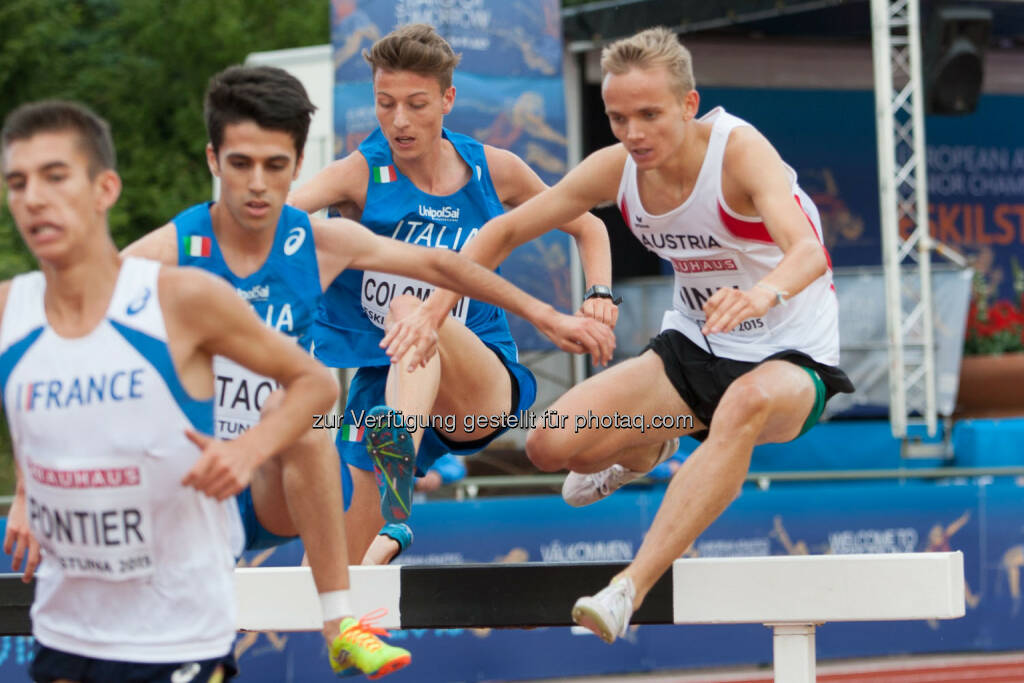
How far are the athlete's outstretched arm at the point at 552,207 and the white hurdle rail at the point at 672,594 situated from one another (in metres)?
1.06

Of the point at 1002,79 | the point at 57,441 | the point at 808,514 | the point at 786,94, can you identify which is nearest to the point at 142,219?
the point at 786,94

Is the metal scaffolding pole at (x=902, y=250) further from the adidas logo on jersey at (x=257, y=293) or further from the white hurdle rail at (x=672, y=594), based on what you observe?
the adidas logo on jersey at (x=257, y=293)

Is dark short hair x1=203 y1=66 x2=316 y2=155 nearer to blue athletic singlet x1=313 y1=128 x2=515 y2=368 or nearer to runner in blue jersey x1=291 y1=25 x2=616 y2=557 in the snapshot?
runner in blue jersey x1=291 y1=25 x2=616 y2=557

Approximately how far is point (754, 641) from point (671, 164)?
5638 mm

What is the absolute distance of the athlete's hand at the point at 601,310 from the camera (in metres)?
4.26

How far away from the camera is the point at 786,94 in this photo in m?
13.5

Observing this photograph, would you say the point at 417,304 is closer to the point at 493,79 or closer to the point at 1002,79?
the point at 493,79

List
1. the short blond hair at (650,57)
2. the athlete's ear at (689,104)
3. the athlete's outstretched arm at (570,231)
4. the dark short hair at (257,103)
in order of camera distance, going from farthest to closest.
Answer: the athlete's outstretched arm at (570,231)
the athlete's ear at (689,104)
the short blond hair at (650,57)
the dark short hair at (257,103)

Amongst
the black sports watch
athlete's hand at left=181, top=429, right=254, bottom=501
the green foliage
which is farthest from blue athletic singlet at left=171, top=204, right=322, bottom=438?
the green foliage

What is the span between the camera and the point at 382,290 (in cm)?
465

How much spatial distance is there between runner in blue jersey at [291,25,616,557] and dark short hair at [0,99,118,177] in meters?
1.70

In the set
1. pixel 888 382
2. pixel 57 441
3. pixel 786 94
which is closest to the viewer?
pixel 57 441

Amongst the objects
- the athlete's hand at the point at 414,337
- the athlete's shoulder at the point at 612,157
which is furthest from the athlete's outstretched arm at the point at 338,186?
the athlete's shoulder at the point at 612,157

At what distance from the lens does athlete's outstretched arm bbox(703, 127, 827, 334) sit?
3.47 meters
